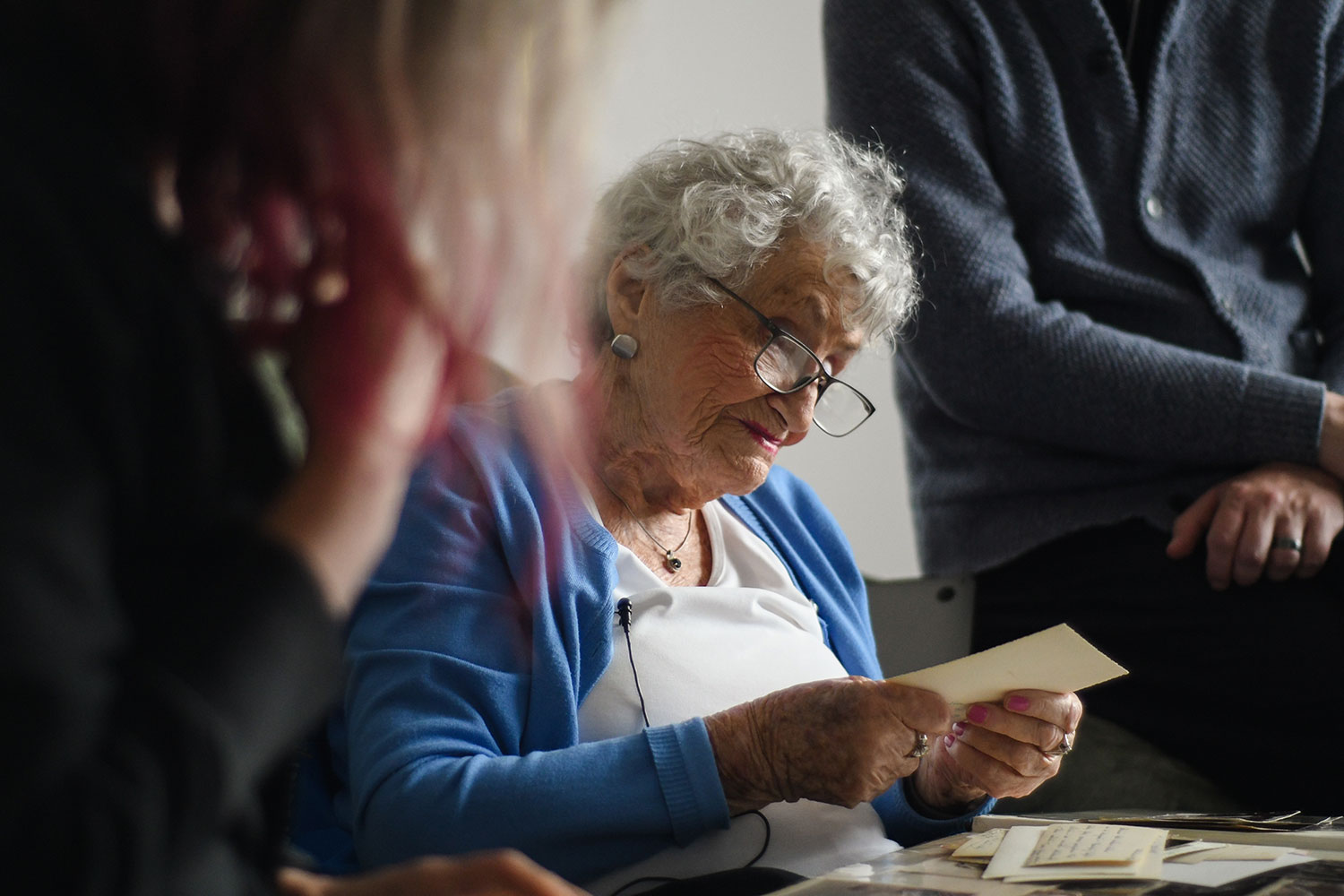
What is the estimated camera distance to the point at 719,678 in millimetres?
1192

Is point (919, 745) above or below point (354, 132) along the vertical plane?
below

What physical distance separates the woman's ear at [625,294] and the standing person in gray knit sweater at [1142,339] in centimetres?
50

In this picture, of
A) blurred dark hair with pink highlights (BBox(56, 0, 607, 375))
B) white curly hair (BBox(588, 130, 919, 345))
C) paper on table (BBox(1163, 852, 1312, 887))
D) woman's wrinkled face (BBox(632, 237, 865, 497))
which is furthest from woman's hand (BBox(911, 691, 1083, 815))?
blurred dark hair with pink highlights (BBox(56, 0, 607, 375))

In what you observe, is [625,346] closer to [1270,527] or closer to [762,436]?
[762,436]

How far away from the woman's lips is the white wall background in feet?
3.12

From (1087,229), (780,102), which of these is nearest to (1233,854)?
(1087,229)

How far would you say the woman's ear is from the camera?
1379mm

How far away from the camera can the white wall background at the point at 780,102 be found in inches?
96.6

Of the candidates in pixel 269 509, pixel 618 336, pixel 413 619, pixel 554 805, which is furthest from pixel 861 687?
pixel 269 509

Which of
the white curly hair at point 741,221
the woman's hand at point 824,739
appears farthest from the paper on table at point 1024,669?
the white curly hair at point 741,221

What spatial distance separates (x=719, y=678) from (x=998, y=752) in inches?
11.1

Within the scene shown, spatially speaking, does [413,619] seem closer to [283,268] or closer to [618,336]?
[618,336]

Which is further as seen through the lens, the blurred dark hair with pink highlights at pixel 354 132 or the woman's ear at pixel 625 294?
the woman's ear at pixel 625 294

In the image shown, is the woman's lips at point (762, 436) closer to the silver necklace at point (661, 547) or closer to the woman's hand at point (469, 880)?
the silver necklace at point (661, 547)
